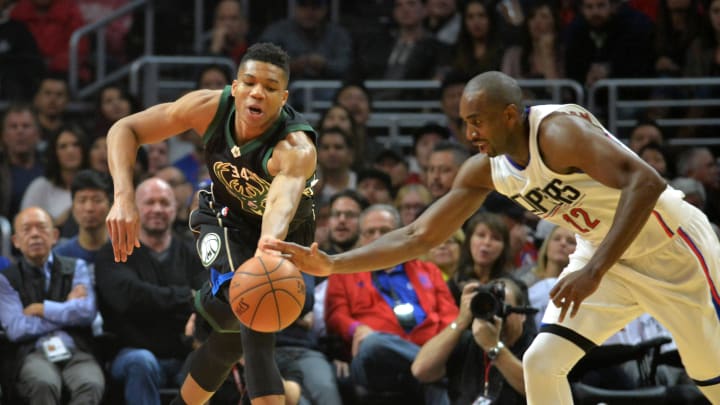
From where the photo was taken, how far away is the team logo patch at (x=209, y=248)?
5965 millimetres

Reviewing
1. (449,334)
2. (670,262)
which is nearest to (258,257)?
(670,262)

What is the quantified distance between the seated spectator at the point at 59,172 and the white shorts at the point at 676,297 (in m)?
5.18

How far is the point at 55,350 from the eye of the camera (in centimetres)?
751

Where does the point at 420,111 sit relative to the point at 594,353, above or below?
above

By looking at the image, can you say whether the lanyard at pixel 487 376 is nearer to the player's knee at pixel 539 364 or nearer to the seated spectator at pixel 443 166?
the player's knee at pixel 539 364

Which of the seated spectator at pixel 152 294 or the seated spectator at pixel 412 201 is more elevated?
the seated spectator at pixel 412 201

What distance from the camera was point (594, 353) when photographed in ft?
25.0

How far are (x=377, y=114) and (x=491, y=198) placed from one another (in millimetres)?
2604

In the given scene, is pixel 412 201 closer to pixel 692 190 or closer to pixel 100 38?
pixel 692 190

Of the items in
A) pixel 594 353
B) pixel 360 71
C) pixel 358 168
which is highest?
pixel 360 71

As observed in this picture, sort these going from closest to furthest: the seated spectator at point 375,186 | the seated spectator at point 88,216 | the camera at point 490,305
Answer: the camera at point 490,305, the seated spectator at point 88,216, the seated spectator at point 375,186

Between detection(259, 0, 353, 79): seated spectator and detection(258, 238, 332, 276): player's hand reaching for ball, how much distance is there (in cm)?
592

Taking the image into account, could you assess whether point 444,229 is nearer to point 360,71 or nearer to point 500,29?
point 360,71

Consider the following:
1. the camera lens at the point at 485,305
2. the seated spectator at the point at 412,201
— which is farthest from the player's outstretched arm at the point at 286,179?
the seated spectator at the point at 412,201
